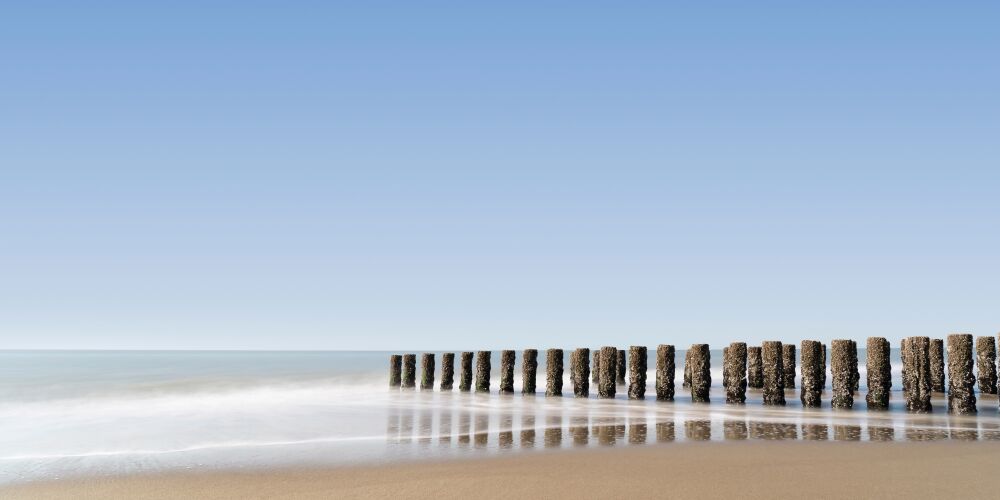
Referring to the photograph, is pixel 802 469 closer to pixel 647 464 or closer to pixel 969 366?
pixel 647 464

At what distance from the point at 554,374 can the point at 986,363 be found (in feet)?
24.4

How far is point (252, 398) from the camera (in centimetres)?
1834

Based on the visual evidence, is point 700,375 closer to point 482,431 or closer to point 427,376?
point 482,431

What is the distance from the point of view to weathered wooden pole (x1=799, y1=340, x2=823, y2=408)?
12523 millimetres

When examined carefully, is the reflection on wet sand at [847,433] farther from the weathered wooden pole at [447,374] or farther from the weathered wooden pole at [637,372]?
the weathered wooden pole at [447,374]

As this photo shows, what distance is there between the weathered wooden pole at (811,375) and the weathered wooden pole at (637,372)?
2852 millimetres

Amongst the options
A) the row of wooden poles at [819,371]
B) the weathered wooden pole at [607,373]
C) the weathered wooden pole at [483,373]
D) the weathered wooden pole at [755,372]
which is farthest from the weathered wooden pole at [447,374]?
the weathered wooden pole at [755,372]

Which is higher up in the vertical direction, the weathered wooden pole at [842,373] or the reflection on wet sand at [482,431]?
the weathered wooden pole at [842,373]

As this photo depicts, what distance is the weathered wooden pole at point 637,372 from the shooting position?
1465 centimetres

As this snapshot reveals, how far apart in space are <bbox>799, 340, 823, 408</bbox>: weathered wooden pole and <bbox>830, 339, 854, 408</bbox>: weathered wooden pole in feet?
1.29

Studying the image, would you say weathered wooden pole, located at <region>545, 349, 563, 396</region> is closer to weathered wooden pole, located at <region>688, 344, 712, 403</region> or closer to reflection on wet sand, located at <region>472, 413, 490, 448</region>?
weathered wooden pole, located at <region>688, 344, 712, 403</region>

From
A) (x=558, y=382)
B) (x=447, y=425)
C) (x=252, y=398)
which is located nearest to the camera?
(x=447, y=425)

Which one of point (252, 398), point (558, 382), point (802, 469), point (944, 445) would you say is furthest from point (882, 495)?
point (252, 398)

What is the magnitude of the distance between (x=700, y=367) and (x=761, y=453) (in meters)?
6.11
